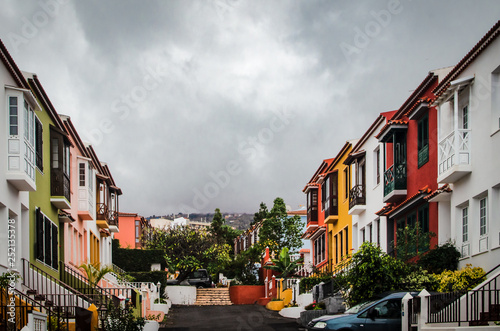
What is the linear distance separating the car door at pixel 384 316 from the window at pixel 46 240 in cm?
1088

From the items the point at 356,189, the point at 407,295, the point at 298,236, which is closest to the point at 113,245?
the point at 298,236

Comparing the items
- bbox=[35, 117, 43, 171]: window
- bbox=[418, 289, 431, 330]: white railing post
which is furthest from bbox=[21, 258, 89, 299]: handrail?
bbox=[418, 289, 431, 330]: white railing post

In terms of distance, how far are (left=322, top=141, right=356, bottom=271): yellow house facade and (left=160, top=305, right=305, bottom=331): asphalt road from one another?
5232mm

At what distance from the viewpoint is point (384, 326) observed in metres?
19.6

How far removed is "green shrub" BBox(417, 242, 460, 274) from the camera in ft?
71.4

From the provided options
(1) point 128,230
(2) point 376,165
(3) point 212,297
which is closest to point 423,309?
(2) point 376,165

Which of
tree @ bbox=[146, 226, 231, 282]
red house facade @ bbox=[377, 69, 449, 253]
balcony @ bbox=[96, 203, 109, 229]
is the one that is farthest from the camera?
tree @ bbox=[146, 226, 231, 282]

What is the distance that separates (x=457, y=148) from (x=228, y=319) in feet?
46.3

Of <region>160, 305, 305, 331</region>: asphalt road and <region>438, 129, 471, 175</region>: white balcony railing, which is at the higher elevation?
<region>438, 129, 471, 175</region>: white balcony railing

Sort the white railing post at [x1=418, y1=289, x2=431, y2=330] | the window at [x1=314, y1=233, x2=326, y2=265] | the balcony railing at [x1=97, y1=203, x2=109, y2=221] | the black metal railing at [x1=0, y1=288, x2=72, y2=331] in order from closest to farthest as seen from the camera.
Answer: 1. the black metal railing at [x1=0, y1=288, x2=72, y2=331]
2. the white railing post at [x1=418, y1=289, x2=431, y2=330]
3. the balcony railing at [x1=97, y1=203, x2=109, y2=221]
4. the window at [x1=314, y1=233, x2=326, y2=265]

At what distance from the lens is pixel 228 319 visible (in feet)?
103

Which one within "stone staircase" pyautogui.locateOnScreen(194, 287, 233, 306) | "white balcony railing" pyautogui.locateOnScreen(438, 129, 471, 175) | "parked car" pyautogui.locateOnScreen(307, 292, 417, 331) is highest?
"white balcony railing" pyautogui.locateOnScreen(438, 129, 471, 175)

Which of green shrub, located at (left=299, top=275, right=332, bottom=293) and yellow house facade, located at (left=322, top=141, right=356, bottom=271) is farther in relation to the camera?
yellow house facade, located at (left=322, top=141, right=356, bottom=271)

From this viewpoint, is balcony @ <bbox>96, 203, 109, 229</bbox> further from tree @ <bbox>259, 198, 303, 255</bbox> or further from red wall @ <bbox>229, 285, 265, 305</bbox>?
tree @ <bbox>259, 198, 303, 255</bbox>
